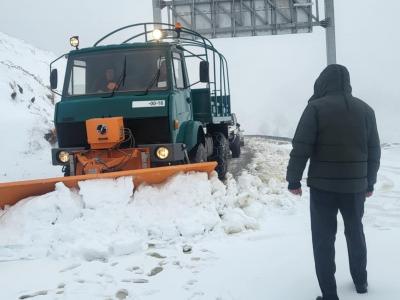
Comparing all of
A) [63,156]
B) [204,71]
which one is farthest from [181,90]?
[63,156]

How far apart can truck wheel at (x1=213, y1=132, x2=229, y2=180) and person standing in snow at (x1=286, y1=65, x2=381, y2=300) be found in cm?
605

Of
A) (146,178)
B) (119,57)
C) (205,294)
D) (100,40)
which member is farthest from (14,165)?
(205,294)

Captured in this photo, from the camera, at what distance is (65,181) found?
541 cm

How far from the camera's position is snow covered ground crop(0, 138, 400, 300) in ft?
12.3

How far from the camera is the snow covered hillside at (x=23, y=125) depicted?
1369 cm

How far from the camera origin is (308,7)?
51.1 feet

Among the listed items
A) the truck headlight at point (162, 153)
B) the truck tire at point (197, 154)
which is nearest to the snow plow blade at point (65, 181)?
the truck headlight at point (162, 153)

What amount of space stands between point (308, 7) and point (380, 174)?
7.96 m

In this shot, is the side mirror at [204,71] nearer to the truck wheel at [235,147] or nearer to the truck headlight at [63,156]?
the truck headlight at [63,156]

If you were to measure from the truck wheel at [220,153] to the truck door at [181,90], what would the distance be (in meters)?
1.88

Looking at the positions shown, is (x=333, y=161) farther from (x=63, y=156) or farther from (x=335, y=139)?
(x=63, y=156)

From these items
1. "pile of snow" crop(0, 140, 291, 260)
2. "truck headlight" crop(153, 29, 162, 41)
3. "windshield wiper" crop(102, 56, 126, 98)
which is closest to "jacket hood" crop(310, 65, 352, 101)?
"pile of snow" crop(0, 140, 291, 260)

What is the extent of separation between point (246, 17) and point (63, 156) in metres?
10.9

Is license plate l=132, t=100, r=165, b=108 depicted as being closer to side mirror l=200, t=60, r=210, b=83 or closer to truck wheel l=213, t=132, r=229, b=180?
side mirror l=200, t=60, r=210, b=83
